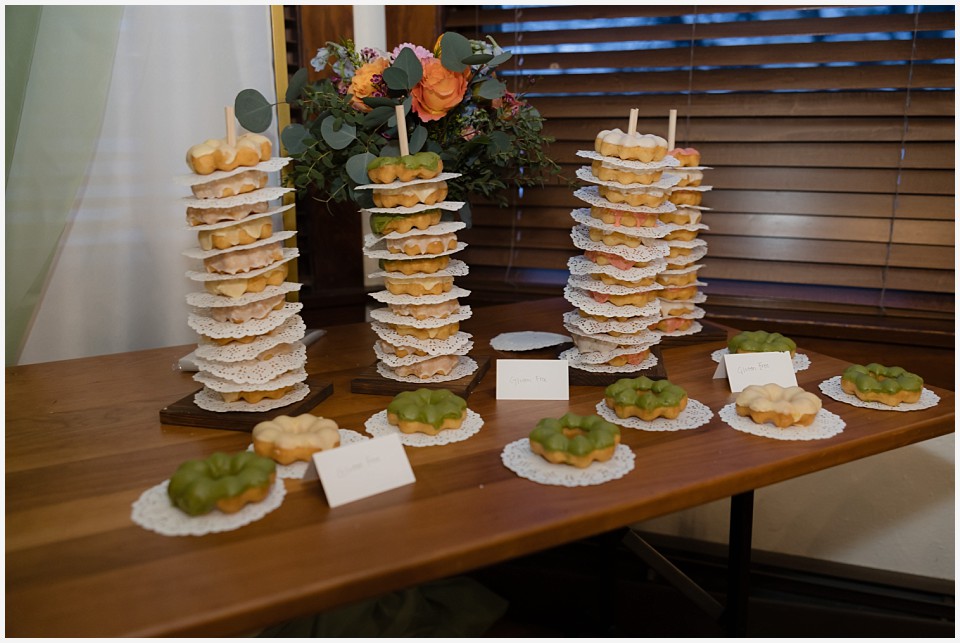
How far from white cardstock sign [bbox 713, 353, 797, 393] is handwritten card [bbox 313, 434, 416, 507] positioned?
68 cm

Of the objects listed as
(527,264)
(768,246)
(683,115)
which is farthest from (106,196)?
(768,246)

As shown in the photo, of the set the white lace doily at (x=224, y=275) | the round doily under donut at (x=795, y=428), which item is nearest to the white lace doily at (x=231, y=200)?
the white lace doily at (x=224, y=275)

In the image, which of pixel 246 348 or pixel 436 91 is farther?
pixel 436 91

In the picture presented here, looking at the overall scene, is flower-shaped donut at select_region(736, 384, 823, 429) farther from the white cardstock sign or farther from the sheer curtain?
the sheer curtain

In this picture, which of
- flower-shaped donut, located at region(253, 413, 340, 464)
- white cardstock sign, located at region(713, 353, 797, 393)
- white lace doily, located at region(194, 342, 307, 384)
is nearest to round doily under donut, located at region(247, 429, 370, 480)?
flower-shaped donut, located at region(253, 413, 340, 464)

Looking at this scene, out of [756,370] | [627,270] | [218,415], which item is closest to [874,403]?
[756,370]

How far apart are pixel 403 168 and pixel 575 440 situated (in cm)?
54

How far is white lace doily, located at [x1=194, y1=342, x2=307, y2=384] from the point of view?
1.33 m

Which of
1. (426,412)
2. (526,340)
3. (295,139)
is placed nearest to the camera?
(426,412)

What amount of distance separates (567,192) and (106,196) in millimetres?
1156

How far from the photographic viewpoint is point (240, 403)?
1.36m

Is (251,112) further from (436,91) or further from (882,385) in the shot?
(882,385)

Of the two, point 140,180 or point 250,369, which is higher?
point 140,180

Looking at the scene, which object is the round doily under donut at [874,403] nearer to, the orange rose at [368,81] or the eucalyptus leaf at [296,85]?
the orange rose at [368,81]
